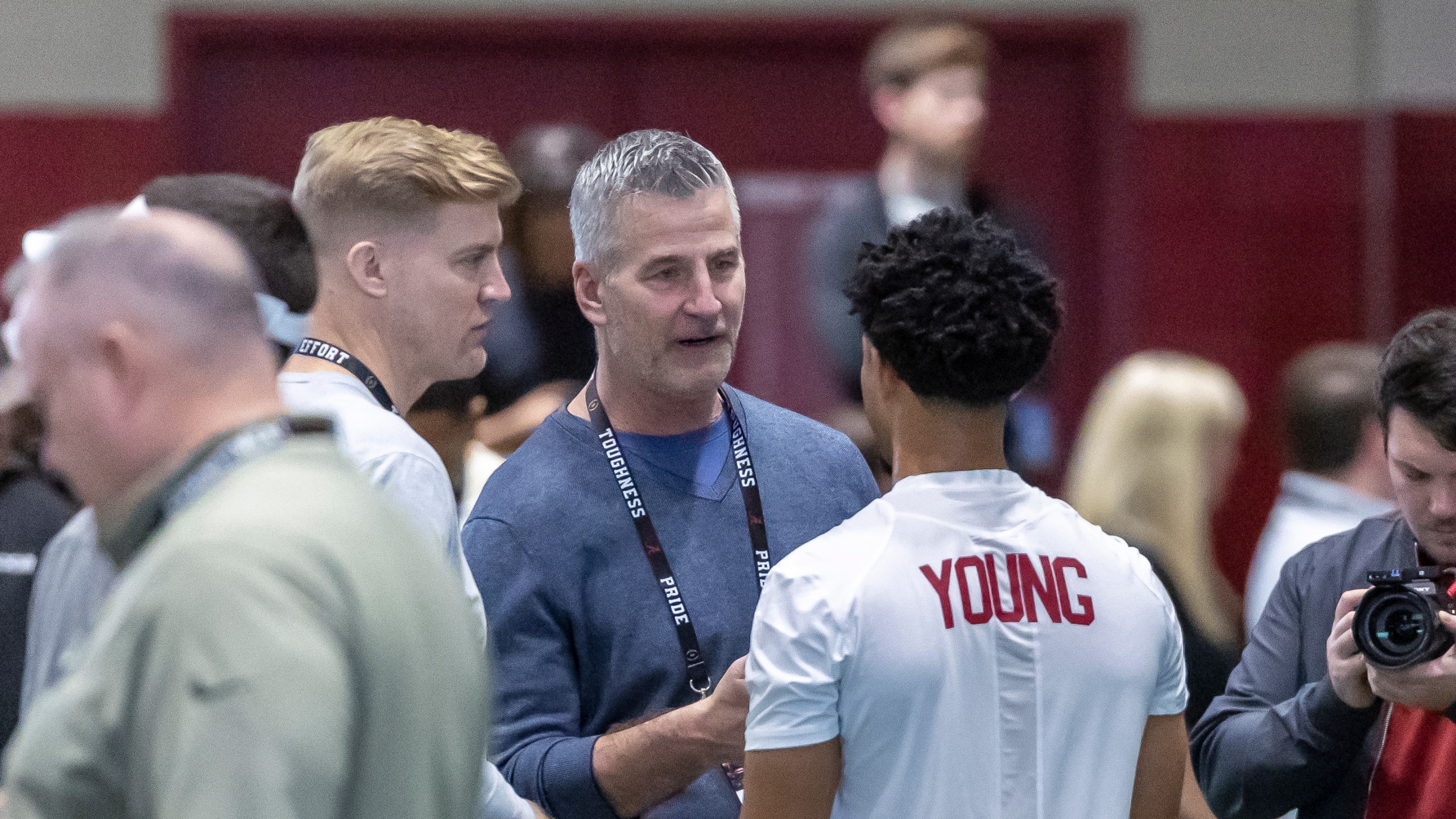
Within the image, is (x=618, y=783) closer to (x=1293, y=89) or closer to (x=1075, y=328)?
(x=1075, y=328)

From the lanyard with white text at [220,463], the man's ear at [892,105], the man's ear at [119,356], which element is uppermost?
the man's ear at [892,105]

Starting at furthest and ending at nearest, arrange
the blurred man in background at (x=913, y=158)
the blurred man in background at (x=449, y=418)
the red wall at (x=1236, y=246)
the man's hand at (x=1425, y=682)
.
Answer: the red wall at (x=1236, y=246) < the blurred man in background at (x=913, y=158) < the blurred man in background at (x=449, y=418) < the man's hand at (x=1425, y=682)

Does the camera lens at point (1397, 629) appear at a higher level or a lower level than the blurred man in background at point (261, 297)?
lower

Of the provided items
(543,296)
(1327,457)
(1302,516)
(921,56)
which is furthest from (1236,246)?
(543,296)

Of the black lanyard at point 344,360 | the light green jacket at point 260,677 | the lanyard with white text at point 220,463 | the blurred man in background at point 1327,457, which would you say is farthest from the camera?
the blurred man in background at point 1327,457

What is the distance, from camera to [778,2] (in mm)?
6012

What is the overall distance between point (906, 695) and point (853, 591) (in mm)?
135

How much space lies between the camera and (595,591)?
2.45 m

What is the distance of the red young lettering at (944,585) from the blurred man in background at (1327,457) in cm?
198

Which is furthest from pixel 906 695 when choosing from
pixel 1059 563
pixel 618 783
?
pixel 618 783

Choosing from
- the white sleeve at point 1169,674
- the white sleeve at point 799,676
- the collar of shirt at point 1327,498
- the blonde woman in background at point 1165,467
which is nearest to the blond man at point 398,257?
the white sleeve at point 799,676

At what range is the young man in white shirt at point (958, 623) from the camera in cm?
195

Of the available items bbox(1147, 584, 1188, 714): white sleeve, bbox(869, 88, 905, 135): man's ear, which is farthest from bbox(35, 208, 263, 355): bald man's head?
bbox(869, 88, 905, 135): man's ear

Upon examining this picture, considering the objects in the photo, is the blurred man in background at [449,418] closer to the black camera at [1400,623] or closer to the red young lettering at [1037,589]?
the red young lettering at [1037,589]
